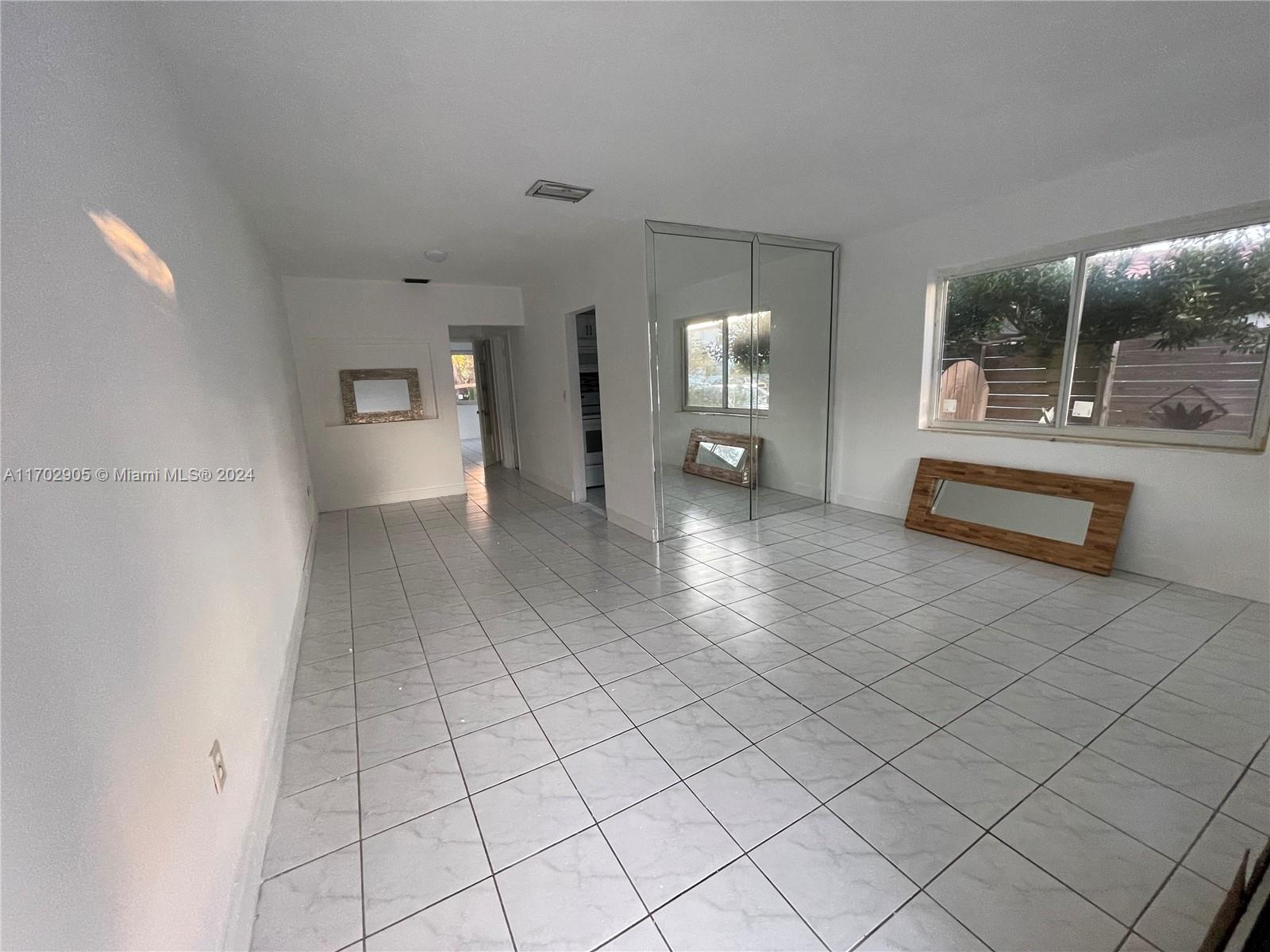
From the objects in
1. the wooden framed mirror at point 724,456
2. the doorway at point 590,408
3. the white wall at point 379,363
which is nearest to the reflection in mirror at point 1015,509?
the wooden framed mirror at point 724,456

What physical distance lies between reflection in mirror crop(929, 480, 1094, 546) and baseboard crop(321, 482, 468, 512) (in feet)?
16.9

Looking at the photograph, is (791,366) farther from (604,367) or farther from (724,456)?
(604,367)

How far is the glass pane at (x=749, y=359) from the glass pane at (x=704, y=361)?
0.34 feet

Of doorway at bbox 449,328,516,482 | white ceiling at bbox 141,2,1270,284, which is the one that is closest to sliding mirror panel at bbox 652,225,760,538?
white ceiling at bbox 141,2,1270,284

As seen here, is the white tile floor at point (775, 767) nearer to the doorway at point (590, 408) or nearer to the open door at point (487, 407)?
the doorway at point (590, 408)

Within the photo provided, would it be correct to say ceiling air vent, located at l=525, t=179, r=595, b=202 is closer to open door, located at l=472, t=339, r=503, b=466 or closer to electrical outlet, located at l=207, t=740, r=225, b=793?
electrical outlet, located at l=207, t=740, r=225, b=793

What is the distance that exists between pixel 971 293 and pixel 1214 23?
7.39 ft

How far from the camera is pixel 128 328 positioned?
3.95 feet

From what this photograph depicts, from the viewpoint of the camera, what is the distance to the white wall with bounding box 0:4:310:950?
2.40 feet

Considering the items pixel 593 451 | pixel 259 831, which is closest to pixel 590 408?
pixel 593 451

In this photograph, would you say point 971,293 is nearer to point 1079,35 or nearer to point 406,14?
point 1079,35

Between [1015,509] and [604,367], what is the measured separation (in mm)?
3478

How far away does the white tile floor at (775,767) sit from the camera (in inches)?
53.6

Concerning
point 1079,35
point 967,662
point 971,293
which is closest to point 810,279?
point 971,293
